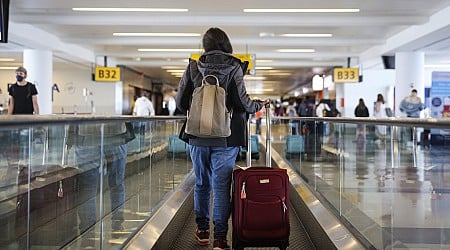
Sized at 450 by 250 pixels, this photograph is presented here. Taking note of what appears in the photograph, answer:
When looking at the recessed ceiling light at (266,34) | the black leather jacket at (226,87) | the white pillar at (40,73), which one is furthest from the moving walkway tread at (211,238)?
the white pillar at (40,73)

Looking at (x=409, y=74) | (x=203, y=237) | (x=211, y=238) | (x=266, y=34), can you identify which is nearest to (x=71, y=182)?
(x=203, y=237)

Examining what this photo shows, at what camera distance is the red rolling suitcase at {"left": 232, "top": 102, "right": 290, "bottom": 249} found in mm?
3355

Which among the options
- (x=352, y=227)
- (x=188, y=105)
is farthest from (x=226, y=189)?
(x=352, y=227)

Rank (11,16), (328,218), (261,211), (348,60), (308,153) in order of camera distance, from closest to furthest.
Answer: (261,211), (328,218), (308,153), (11,16), (348,60)

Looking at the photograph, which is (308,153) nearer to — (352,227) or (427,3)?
(352,227)

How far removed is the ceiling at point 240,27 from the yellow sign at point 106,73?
1.69 ft

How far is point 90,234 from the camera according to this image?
296cm

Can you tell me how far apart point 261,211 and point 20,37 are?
38.7 ft

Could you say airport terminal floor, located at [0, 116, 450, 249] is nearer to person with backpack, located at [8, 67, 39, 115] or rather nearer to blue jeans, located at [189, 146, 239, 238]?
blue jeans, located at [189, 146, 239, 238]

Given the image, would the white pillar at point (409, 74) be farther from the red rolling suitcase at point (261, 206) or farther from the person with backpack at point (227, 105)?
the red rolling suitcase at point (261, 206)

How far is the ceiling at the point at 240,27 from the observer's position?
1096 centimetres

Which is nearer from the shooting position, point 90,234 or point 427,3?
point 90,234

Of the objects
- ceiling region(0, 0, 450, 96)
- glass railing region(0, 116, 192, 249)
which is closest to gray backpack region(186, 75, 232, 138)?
glass railing region(0, 116, 192, 249)

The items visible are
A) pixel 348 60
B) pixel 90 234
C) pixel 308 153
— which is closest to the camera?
pixel 90 234
